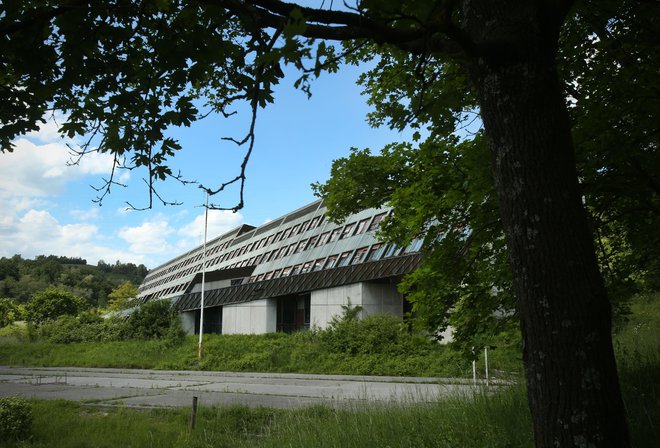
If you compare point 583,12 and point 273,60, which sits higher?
point 583,12

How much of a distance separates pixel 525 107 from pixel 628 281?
505 centimetres

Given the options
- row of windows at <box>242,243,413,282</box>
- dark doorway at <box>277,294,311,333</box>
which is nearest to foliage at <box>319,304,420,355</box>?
row of windows at <box>242,243,413,282</box>

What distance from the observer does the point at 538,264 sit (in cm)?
242

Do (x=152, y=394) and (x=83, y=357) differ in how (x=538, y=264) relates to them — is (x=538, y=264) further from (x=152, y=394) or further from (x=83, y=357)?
(x=83, y=357)

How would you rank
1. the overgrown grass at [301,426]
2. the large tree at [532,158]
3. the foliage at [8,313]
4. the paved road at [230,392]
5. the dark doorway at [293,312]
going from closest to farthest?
the large tree at [532,158], the overgrown grass at [301,426], the paved road at [230,392], the dark doorway at [293,312], the foliage at [8,313]

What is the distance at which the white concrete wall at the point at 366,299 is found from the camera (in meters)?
30.5

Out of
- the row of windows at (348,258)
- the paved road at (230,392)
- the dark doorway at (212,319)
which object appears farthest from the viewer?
the dark doorway at (212,319)

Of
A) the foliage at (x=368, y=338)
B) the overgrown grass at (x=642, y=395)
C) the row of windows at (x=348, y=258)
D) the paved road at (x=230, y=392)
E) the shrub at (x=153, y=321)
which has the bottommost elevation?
the paved road at (x=230, y=392)

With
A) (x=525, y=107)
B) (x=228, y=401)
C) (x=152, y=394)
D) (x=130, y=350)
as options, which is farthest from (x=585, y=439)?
(x=130, y=350)

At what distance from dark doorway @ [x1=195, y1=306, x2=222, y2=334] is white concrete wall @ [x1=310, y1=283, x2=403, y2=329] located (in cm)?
1731

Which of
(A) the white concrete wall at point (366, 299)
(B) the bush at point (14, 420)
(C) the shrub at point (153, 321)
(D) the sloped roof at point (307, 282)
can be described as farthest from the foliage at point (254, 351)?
(B) the bush at point (14, 420)

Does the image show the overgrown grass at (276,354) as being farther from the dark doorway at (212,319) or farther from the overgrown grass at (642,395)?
the dark doorway at (212,319)

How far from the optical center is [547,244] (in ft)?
7.93

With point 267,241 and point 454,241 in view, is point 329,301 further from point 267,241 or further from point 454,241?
point 454,241
